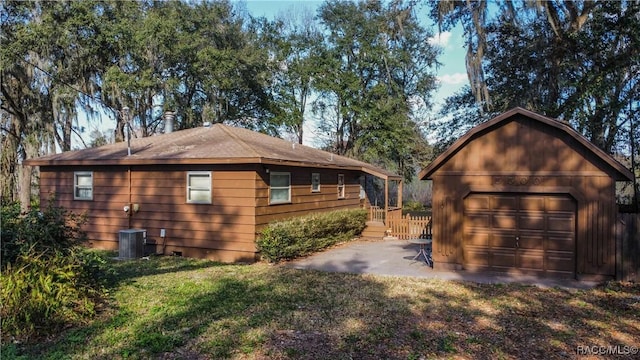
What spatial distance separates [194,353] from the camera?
4703 mm

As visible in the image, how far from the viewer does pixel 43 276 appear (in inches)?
215

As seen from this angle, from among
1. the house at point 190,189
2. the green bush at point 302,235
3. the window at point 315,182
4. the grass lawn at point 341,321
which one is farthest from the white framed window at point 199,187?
the window at point 315,182

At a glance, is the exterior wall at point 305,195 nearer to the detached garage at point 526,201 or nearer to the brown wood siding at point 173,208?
the brown wood siding at point 173,208

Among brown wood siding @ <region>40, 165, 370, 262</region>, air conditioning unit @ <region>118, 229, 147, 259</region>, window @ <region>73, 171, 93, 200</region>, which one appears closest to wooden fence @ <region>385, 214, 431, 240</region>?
brown wood siding @ <region>40, 165, 370, 262</region>

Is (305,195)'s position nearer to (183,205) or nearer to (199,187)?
(199,187)

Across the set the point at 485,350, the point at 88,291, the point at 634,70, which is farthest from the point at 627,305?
the point at 634,70

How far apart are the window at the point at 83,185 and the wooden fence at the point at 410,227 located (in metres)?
10.7

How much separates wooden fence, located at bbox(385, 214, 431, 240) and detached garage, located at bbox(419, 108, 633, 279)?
5.91m

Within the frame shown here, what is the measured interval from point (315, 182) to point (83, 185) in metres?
7.53

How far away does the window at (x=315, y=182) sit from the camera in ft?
45.7

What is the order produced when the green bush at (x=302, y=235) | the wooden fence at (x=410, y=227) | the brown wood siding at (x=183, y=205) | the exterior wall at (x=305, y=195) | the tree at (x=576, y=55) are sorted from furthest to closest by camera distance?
the wooden fence at (x=410, y=227) < the tree at (x=576, y=55) < the exterior wall at (x=305, y=195) < the brown wood siding at (x=183, y=205) < the green bush at (x=302, y=235)

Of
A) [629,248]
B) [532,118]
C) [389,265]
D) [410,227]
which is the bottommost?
[389,265]

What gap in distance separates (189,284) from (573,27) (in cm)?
1487

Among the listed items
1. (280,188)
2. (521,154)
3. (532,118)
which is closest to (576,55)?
(532,118)
